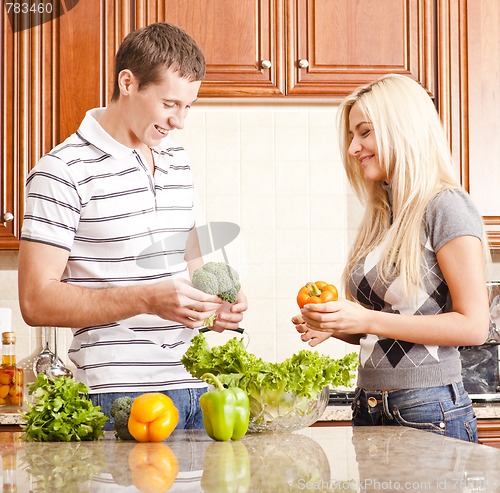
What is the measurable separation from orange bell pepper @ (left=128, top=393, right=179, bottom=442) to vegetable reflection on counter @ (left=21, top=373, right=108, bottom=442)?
74mm

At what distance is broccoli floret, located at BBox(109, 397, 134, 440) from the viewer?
4.99 ft

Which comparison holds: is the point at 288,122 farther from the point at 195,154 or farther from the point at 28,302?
the point at 28,302

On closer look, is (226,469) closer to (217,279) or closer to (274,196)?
(217,279)

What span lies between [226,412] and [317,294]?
1.26 ft

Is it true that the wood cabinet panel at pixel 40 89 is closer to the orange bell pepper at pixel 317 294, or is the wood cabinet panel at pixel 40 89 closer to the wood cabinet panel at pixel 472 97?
the wood cabinet panel at pixel 472 97

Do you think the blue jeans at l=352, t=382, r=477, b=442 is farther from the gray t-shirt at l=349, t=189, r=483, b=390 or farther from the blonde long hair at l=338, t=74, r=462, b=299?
the blonde long hair at l=338, t=74, r=462, b=299

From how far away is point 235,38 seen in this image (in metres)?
2.96

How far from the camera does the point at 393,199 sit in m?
1.97

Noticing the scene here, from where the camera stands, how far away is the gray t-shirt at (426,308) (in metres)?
1.79

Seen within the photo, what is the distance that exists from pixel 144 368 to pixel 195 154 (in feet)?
4.79

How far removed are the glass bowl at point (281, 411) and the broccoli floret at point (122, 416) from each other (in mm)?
233

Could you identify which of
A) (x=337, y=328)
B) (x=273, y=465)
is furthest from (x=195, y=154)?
(x=273, y=465)

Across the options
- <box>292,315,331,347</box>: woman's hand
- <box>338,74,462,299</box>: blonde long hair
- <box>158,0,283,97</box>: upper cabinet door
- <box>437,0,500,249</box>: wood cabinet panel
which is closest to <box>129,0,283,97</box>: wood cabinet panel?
<box>158,0,283,97</box>: upper cabinet door

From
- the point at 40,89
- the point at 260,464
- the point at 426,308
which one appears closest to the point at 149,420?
the point at 260,464
